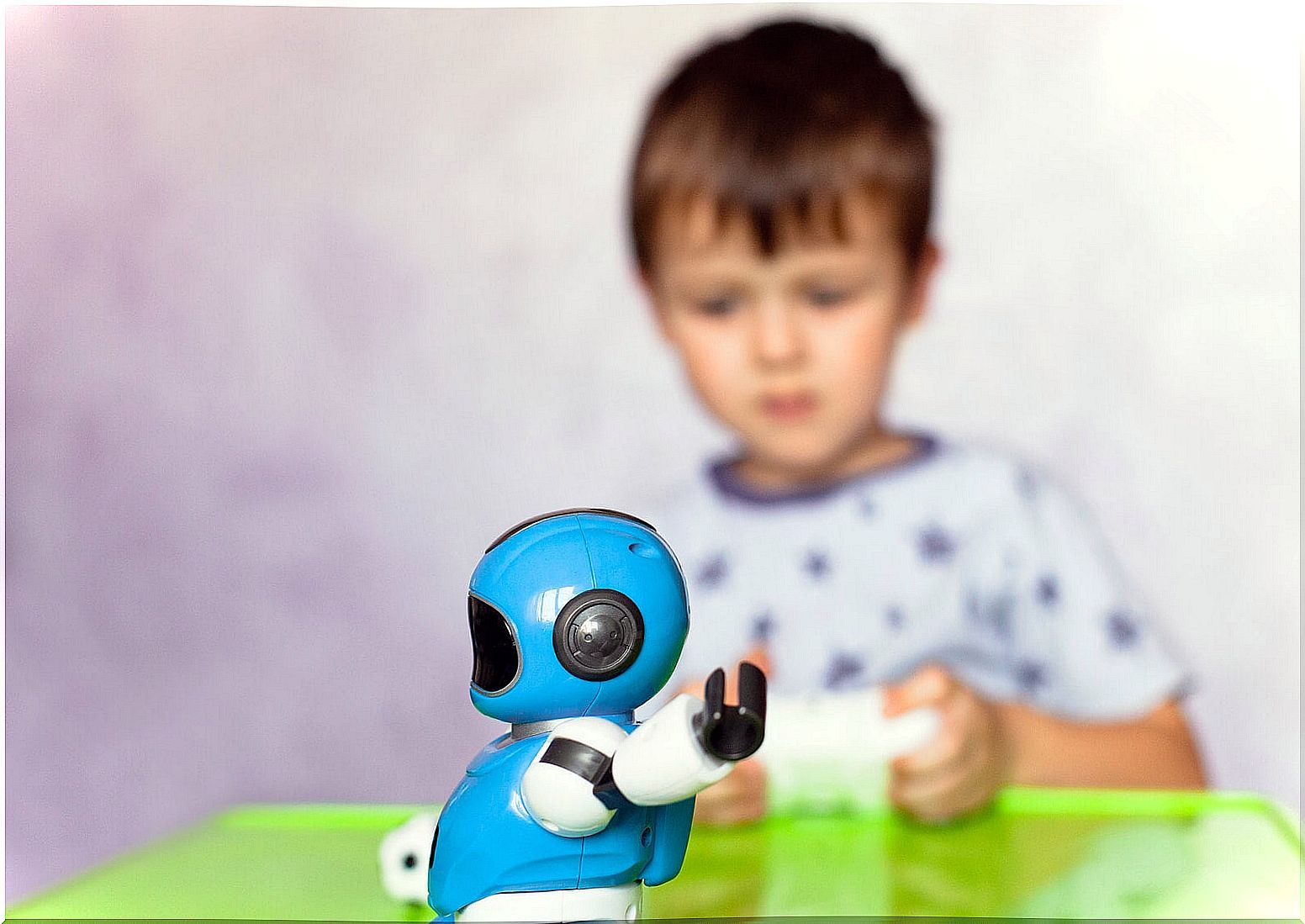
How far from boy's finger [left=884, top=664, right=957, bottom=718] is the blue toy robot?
1207 mm

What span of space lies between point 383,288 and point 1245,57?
189 centimetres

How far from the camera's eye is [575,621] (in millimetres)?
1395

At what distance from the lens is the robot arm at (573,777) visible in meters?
1.33

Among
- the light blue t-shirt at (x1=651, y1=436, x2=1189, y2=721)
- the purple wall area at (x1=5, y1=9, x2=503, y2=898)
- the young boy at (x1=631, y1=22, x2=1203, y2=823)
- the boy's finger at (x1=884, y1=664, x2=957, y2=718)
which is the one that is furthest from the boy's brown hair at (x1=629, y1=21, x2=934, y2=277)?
the boy's finger at (x1=884, y1=664, x2=957, y2=718)

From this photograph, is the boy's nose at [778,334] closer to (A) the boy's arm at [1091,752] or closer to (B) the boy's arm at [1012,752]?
(B) the boy's arm at [1012,752]

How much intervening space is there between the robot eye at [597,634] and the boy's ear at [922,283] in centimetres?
171

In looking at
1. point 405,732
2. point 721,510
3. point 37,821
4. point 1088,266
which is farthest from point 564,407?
point 37,821

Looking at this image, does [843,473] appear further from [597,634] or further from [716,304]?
[597,634]

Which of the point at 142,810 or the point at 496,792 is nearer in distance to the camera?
the point at 496,792

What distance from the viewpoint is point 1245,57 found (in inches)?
114

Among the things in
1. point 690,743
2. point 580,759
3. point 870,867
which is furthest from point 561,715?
point 870,867

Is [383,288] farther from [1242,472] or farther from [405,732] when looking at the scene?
[1242,472]

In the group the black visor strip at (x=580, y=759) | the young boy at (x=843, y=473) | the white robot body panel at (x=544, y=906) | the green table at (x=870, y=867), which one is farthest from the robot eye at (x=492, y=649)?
the young boy at (x=843, y=473)

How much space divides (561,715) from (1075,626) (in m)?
1.74
